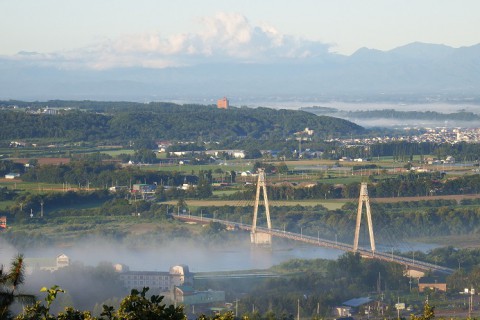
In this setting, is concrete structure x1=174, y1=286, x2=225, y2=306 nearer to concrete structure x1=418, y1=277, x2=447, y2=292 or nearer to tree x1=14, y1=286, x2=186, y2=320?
concrete structure x1=418, y1=277, x2=447, y2=292

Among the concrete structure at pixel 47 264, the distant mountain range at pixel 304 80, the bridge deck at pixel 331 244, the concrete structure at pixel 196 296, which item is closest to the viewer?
the concrete structure at pixel 196 296

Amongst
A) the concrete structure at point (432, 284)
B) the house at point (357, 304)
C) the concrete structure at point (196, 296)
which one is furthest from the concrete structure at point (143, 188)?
the house at point (357, 304)

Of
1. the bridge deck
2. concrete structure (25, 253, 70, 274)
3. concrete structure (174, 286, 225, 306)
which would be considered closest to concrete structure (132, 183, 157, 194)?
the bridge deck

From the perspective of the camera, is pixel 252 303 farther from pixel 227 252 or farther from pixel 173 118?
pixel 173 118

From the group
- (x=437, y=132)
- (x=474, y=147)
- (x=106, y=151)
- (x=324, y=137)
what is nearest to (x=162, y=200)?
(x=106, y=151)

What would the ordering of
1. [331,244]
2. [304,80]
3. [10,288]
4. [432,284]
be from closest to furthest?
[10,288] → [432,284] → [331,244] → [304,80]

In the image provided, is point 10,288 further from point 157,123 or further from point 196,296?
point 157,123

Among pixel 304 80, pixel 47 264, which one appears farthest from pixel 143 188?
pixel 304 80

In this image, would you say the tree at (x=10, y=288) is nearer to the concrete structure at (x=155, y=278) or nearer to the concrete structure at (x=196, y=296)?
the concrete structure at (x=196, y=296)
